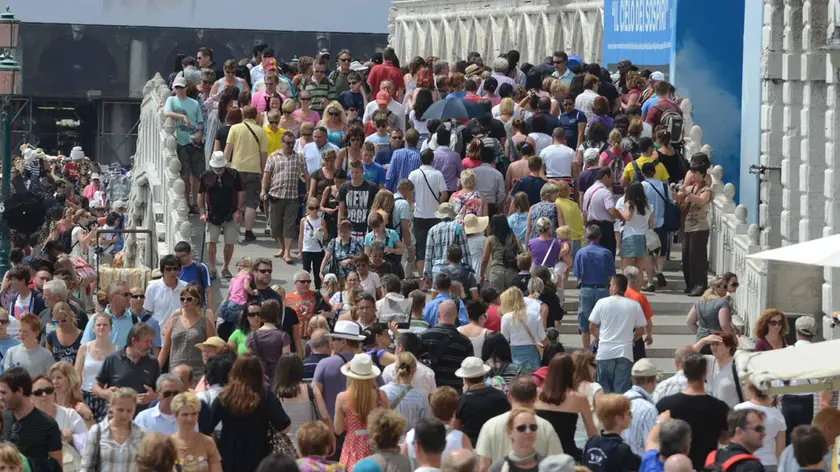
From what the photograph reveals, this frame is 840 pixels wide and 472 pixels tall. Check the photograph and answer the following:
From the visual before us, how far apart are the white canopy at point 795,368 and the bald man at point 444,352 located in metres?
2.52

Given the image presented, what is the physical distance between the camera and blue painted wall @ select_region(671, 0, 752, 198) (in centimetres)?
2622

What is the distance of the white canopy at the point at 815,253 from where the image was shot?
12391 mm

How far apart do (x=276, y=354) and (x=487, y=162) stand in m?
6.11

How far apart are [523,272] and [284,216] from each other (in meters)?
4.23

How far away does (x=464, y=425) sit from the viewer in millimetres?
11703

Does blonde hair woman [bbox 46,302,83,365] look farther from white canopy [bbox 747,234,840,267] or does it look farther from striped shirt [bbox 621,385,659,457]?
white canopy [bbox 747,234,840,267]

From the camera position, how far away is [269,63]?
25156mm

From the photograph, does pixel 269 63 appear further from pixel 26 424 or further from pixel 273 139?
pixel 26 424

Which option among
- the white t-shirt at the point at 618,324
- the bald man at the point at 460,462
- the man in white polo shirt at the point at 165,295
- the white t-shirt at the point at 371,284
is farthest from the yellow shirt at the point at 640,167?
the bald man at the point at 460,462

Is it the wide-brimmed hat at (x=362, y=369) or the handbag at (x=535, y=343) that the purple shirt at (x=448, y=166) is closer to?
the handbag at (x=535, y=343)

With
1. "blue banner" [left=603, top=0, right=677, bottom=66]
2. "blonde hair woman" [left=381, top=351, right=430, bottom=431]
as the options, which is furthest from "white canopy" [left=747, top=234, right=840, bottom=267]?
"blue banner" [left=603, top=0, right=677, bottom=66]

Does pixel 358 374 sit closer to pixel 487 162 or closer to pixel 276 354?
pixel 276 354

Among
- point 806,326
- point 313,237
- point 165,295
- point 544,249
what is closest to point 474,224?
point 544,249

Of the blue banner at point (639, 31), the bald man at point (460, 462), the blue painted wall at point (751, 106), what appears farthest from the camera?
the blue banner at point (639, 31)
